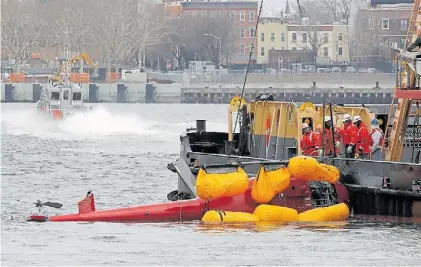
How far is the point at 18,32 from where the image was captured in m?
170

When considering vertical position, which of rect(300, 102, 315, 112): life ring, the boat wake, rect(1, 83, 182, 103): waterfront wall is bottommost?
rect(1, 83, 182, 103): waterfront wall

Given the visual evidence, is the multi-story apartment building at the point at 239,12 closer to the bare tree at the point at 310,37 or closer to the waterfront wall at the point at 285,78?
the bare tree at the point at 310,37

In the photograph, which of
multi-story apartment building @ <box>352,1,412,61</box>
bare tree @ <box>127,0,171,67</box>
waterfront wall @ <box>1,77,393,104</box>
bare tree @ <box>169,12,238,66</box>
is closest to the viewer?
waterfront wall @ <box>1,77,393,104</box>

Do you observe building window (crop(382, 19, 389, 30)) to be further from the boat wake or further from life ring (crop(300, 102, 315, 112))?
life ring (crop(300, 102, 315, 112))

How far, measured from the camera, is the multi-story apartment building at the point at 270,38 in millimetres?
185125

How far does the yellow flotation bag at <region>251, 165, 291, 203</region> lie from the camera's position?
96.9 feet

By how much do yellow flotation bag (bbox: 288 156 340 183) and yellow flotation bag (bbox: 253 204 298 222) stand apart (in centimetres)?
73

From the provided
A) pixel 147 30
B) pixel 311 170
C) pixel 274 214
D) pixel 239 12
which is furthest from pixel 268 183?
pixel 239 12

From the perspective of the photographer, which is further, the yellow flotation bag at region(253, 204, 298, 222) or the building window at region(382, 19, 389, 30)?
the building window at region(382, 19, 389, 30)

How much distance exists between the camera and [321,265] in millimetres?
24609

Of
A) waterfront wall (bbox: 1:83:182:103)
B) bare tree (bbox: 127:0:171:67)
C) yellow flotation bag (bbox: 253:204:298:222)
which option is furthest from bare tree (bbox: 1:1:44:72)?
yellow flotation bag (bbox: 253:204:298:222)

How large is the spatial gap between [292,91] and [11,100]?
85.5ft

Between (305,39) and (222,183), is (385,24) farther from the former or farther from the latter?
(222,183)

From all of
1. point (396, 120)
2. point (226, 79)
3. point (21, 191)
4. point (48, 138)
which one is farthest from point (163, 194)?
point (226, 79)
